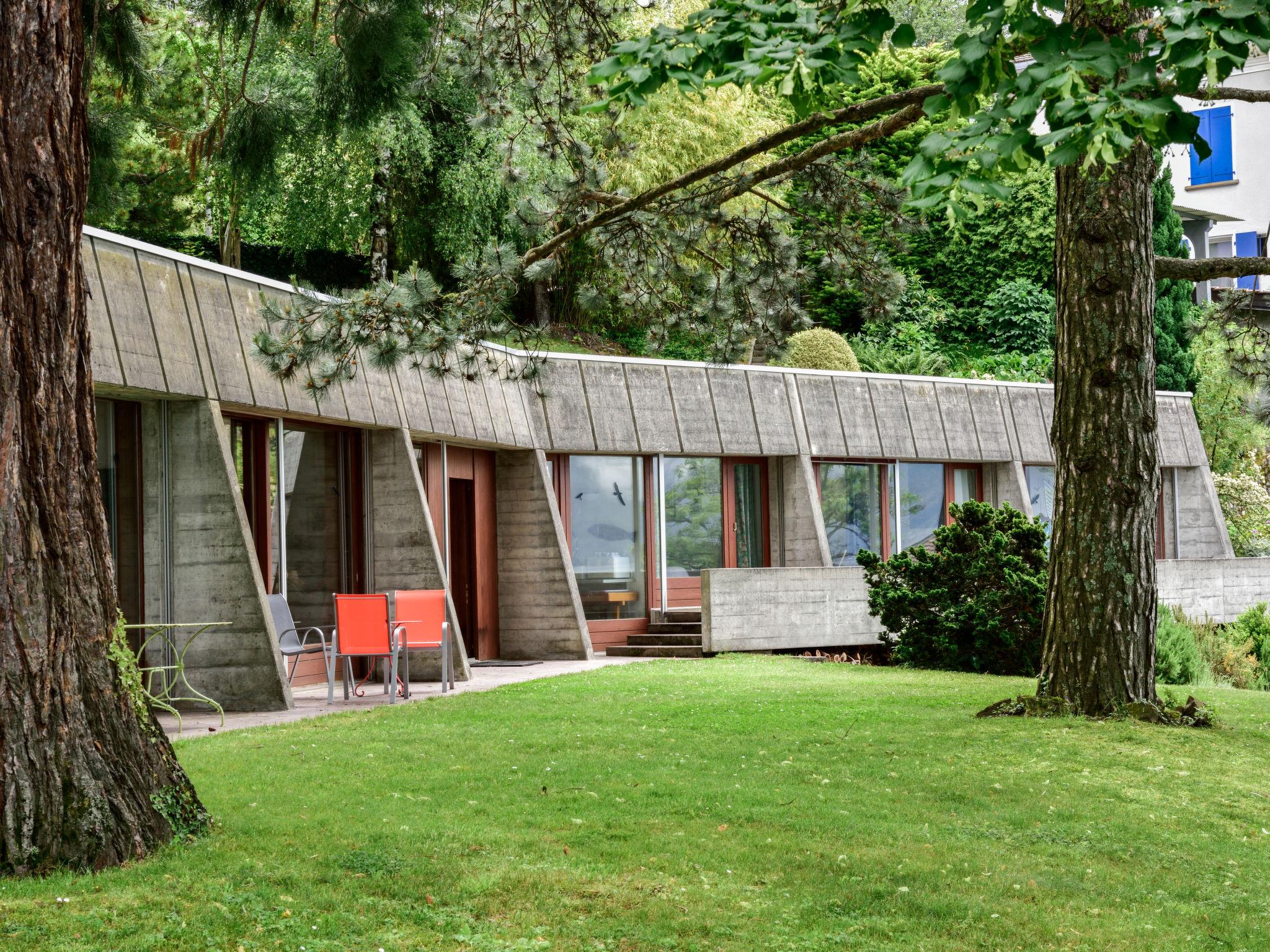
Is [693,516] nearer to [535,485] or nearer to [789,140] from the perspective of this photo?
[535,485]

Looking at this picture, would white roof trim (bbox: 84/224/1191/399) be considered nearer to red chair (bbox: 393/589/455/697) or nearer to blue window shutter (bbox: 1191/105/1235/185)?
red chair (bbox: 393/589/455/697)

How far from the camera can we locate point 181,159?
2458 centimetres

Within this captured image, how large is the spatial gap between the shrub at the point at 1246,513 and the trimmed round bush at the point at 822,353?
28.8 feet

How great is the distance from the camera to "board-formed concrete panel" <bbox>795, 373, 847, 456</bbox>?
21016 millimetres

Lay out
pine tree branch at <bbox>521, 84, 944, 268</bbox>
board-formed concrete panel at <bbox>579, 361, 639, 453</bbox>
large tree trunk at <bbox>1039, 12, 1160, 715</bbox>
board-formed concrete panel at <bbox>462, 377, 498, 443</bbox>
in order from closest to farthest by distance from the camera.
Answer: pine tree branch at <bbox>521, 84, 944, 268</bbox>
large tree trunk at <bbox>1039, 12, 1160, 715</bbox>
board-formed concrete panel at <bbox>462, 377, 498, 443</bbox>
board-formed concrete panel at <bbox>579, 361, 639, 453</bbox>

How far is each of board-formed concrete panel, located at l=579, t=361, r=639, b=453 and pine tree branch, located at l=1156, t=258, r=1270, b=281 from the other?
31.4 feet

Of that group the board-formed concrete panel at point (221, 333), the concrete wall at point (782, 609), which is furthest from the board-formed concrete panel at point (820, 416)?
the board-formed concrete panel at point (221, 333)

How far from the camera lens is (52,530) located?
5.40 meters

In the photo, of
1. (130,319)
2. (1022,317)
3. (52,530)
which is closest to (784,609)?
(130,319)

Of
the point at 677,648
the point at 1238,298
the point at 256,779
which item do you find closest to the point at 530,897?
the point at 256,779

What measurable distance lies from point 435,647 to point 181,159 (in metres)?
14.0

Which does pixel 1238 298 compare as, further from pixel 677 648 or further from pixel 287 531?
pixel 287 531

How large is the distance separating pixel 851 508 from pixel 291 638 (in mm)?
10831

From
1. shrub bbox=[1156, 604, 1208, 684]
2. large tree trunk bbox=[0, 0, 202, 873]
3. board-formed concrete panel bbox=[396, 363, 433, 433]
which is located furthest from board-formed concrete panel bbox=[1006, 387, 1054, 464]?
large tree trunk bbox=[0, 0, 202, 873]
